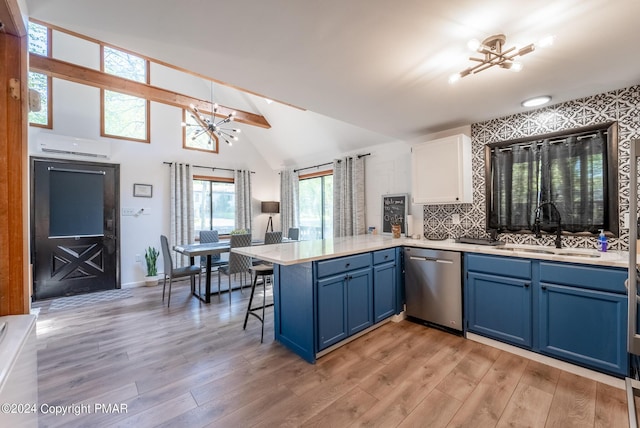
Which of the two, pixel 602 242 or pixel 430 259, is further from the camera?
pixel 430 259

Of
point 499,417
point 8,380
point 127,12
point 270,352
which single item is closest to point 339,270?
point 270,352

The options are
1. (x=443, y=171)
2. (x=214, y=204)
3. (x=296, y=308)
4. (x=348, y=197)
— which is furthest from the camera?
(x=214, y=204)

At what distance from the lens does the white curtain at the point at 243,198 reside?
6.00 m

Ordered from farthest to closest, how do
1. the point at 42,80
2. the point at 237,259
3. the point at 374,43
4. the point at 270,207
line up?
1. the point at 270,207
2. the point at 42,80
3. the point at 237,259
4. the point at 374,43

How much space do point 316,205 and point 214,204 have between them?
225cm

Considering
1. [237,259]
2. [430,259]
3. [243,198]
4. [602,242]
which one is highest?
[243,198]

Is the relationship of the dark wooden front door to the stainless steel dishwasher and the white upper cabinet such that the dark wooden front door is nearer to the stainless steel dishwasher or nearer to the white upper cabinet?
the stainless steel dishwasher

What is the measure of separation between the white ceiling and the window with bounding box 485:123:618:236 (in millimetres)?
402

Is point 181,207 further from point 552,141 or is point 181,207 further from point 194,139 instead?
point 552,141

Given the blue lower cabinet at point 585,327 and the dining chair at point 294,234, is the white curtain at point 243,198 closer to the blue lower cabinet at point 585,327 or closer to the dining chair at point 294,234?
the dining chair at point 294,234

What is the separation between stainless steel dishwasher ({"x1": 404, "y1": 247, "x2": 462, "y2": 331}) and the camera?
2.66 meters

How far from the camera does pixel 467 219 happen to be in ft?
10.3

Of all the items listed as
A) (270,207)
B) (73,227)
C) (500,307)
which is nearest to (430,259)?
(500,307)

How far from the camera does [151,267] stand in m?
4.71
